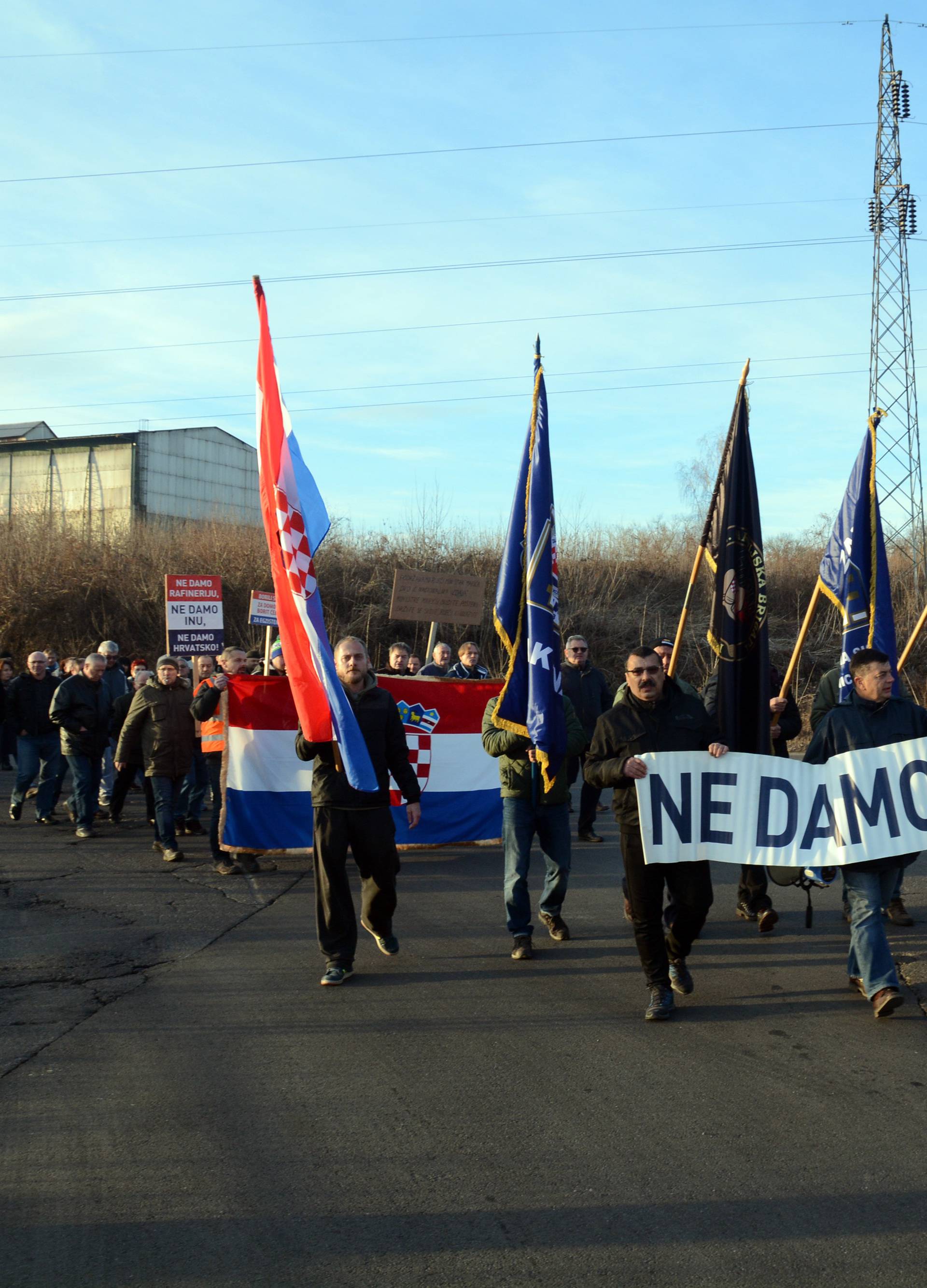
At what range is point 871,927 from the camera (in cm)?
604

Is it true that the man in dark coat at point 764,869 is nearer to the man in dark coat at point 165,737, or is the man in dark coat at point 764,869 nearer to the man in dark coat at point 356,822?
the man in dark coat at point 356,822

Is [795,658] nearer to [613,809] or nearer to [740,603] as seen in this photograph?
[740,603]

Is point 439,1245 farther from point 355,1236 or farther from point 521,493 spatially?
point 521,493

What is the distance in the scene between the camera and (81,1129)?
15.4ft

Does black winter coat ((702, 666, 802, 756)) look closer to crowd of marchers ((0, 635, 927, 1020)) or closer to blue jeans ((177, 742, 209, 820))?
crowd of marchers ((0, 635, 927, 1020))

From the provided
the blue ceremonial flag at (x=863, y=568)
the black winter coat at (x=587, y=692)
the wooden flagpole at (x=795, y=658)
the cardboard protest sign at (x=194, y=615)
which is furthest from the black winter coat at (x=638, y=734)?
the cardboard protest sign at (x=194, y=615)

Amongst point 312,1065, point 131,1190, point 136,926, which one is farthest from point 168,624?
point 131,1190

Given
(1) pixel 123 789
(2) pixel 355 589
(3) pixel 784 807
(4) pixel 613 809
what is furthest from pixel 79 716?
(2) pixel 355 589

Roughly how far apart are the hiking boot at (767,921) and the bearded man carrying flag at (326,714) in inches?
104

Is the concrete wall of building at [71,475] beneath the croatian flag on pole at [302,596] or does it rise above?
above

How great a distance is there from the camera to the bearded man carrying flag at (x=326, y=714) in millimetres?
6844

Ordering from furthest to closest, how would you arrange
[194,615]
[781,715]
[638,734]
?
[194,615] → [781,715] → [638,734]

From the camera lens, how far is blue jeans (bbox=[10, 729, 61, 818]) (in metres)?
13.5

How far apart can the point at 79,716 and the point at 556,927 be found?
7.00 meters
